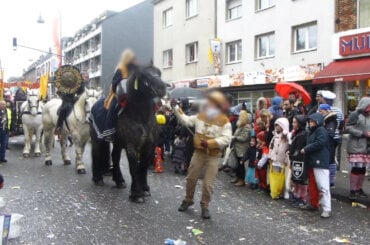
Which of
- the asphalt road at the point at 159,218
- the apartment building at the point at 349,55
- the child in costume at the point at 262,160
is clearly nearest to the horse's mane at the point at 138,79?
the asphalt road at the point at 159,218

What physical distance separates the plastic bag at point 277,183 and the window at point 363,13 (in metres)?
11.7

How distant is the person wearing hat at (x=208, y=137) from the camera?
608cm

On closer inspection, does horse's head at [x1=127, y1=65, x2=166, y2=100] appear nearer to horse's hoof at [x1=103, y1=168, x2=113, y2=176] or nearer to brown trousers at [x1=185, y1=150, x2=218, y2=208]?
brown trousers at [x1=185, y1=150, x2=218, y2=208]

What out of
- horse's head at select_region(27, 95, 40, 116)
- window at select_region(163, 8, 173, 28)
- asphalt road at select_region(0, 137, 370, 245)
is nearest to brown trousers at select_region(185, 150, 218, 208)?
asphalt road at select_region(0, 137, 370, 245)

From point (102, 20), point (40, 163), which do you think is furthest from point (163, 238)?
point (102, 20)

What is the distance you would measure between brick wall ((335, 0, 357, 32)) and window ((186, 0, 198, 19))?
1096cm

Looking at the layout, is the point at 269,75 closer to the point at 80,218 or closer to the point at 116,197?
the point at 116,197

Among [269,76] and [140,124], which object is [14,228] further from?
[269,76]

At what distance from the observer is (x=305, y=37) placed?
65.6 feet

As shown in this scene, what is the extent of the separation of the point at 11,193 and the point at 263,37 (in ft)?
55.9

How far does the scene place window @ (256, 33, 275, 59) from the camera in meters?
22.0

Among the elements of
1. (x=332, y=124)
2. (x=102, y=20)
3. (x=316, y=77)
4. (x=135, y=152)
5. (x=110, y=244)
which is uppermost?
(x=102, y=20)

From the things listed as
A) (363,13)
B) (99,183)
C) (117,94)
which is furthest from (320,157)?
(363,13)

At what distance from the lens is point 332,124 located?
23.8ft
